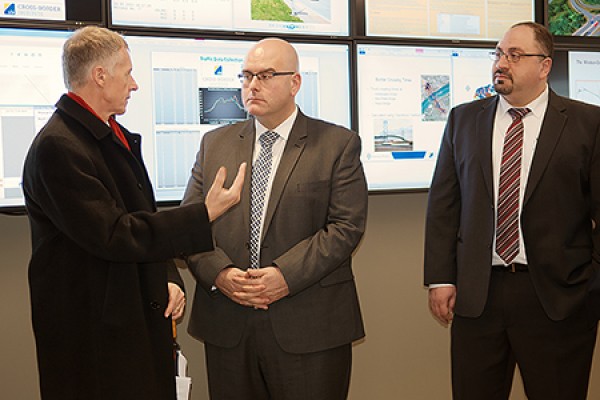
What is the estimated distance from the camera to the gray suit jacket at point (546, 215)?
7.98 feet

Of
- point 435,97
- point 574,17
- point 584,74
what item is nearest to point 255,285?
point 435,97

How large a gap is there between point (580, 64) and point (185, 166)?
2.11 m

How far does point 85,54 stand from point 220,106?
110cm

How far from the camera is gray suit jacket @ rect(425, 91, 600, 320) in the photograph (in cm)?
243

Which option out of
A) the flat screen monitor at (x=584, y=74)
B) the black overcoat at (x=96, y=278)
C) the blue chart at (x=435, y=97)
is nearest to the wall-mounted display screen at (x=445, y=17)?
the blue chart at (x=435, y=97)

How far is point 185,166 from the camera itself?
2955 mm

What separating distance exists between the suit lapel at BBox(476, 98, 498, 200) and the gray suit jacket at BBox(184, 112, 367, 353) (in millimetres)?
458

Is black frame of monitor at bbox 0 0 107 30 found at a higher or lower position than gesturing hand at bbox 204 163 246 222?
higher

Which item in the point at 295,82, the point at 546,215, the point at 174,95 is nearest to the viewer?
the point at 546,215

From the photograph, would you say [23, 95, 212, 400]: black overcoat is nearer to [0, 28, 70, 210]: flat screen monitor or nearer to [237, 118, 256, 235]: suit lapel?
[237, 118, 256, 235]: suit lapel

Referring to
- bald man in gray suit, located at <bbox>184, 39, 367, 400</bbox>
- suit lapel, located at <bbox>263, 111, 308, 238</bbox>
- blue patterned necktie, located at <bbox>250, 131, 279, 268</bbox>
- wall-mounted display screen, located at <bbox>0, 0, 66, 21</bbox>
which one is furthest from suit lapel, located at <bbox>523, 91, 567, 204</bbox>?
wall-mounted display screen, located at <bbox>0, 0, 66, 21</bbox>

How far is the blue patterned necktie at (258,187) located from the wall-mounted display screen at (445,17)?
1.00 meters

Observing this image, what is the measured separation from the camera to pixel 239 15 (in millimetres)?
3010

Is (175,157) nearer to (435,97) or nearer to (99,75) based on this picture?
(99,75)
